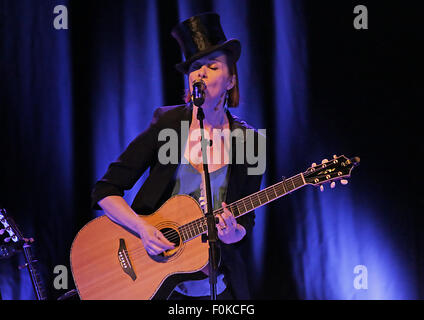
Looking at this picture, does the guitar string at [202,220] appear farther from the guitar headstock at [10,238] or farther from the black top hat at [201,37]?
the guitar headstock at [10,238]

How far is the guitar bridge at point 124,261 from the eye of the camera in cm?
254

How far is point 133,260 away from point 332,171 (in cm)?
117

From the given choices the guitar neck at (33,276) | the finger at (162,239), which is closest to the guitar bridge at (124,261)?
the finger at (162,239)

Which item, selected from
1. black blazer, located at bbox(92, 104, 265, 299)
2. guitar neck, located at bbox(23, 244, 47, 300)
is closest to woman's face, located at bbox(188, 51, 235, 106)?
black blazer, located at bbox(92, 104, 265, 299)

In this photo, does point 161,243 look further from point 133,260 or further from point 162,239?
point 133,260

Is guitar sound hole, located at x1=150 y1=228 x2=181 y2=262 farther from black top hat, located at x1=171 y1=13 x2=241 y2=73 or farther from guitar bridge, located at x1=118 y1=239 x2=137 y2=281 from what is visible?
black top hat, located at x1=171 y1=13 x2=241 y2=73

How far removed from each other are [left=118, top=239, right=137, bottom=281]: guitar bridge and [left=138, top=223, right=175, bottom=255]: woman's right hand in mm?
141

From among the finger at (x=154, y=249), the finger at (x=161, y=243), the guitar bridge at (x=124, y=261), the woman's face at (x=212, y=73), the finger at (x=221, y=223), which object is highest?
the woman's face at (x=212, y=73)

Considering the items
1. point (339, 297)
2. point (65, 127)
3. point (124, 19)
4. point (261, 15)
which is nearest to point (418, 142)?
point (339, 297)

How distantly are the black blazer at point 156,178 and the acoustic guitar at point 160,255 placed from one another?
3.5 inches

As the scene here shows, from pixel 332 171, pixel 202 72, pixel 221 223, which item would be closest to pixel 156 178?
pixel 221 223

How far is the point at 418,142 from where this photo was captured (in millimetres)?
3375

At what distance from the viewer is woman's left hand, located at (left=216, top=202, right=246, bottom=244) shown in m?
2.42
